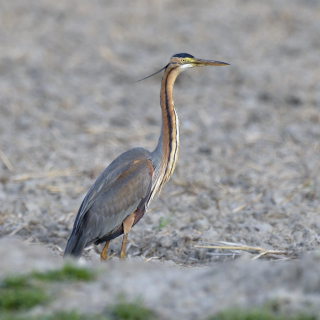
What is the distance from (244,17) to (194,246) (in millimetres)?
10705

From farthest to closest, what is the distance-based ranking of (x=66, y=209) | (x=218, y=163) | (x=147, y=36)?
1. (x=147, y=36)
2. (x=218, y=163)
3. (x=66, y=209)

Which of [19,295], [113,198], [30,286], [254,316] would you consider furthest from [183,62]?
[254,316]

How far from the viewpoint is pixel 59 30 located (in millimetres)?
14992

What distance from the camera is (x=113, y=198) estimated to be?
629 centimetres

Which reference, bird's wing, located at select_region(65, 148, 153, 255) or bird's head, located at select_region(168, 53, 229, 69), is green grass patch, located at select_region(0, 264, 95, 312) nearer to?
bird's wing, located at select_region(65, 148, 153, 255)

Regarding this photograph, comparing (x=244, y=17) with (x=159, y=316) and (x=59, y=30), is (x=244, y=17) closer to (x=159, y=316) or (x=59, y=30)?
(x=59, y=30)

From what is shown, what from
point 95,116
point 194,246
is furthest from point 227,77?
point 194,246

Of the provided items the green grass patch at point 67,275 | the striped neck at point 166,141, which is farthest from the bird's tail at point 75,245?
the green grass patch at point 67,275

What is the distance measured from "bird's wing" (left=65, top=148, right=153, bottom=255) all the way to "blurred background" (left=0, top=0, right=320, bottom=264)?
0.54 m

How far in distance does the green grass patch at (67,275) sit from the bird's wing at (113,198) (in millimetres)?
1644

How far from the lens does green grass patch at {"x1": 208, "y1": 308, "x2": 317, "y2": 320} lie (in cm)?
383

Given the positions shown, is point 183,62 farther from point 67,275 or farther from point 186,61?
point 67,275

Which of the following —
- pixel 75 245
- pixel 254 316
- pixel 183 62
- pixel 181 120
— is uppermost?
pixel 183 62

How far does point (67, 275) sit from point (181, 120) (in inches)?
268
